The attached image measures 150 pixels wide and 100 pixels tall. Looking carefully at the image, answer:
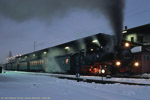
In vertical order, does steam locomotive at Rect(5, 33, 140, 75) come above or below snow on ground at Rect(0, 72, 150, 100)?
above

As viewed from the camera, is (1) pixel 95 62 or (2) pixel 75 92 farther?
(1) pixel 95 62

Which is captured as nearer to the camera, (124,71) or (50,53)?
(124,71)

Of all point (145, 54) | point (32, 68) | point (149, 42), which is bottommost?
point (32, 68)

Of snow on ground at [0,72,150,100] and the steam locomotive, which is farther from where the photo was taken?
the steam locomotive

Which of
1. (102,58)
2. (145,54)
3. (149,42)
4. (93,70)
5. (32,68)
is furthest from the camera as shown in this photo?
(32,68)

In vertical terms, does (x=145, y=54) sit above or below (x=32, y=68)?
above

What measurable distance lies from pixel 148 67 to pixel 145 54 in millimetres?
2297

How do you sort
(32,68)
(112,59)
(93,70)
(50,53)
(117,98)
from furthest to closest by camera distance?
(50,53) → (32,68) → (93,70) → (112,59) → (117,98)

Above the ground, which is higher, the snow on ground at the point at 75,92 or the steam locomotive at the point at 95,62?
the steam locomotive at the point at 95,62

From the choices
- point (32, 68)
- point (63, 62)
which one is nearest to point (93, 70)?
point (63, 62)

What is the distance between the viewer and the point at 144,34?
33.1 meters

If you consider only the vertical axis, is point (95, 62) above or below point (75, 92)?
above

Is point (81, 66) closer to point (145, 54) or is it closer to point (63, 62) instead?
point (63, 62)

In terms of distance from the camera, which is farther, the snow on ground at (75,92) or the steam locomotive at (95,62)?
the steam locomotive at (95,62)
